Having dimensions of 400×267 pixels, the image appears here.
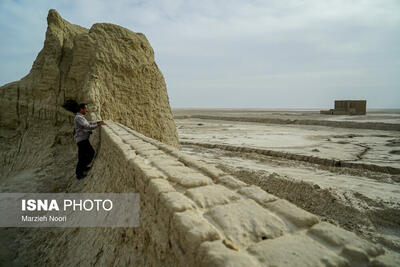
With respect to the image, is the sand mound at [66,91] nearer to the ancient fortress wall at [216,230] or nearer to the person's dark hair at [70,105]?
the person's dark hair at [70,105]

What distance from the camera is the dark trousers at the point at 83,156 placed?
181 inches

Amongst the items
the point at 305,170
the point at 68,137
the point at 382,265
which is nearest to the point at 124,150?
the point at 382,265

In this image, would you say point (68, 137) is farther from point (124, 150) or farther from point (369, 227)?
point (369, 227)

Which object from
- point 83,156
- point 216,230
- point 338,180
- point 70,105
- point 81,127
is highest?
point 70,105

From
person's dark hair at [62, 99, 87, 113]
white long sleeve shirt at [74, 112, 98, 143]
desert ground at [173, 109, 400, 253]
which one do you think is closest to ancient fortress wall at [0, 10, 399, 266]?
person's dark hair at [62, 99, 87, 113]

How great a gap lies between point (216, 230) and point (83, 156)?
4.14m

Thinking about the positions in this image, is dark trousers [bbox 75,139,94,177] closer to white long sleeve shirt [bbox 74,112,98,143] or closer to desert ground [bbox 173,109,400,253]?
white long sleeve shirt [bbox 74,112,98,143]

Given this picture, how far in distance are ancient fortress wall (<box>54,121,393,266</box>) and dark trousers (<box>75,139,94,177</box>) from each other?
8.01 feet

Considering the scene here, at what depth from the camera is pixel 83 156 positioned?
4652mm

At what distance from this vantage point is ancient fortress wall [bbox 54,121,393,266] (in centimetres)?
122

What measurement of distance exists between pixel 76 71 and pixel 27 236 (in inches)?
159

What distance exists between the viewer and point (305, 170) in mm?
6641

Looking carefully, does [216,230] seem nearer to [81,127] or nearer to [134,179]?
[134,179]

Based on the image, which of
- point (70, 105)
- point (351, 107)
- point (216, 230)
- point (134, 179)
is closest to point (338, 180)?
point (134, 179)
